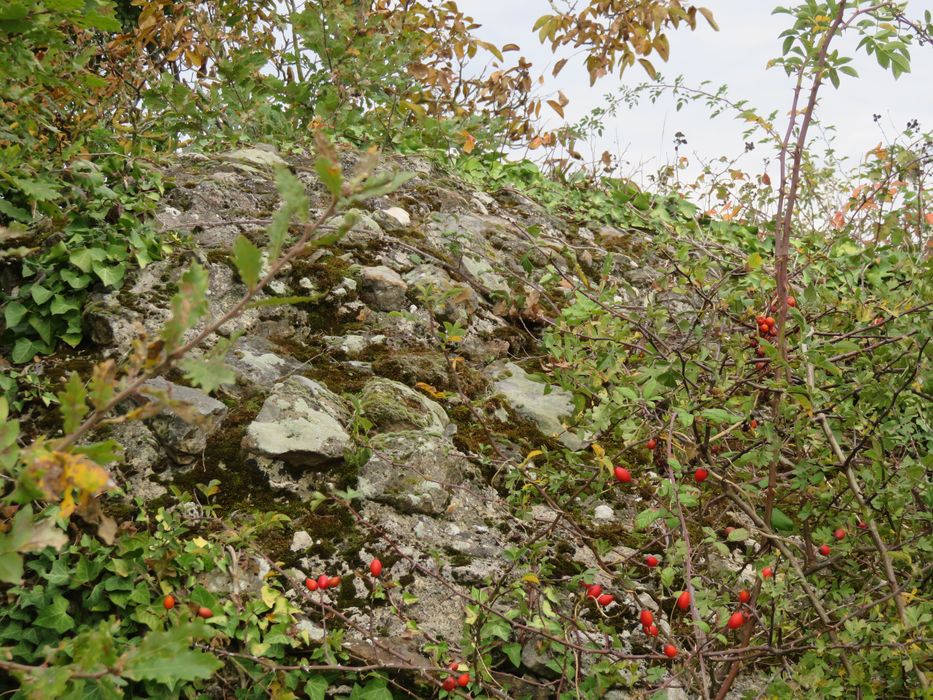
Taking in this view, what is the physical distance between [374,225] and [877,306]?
92.7 inches

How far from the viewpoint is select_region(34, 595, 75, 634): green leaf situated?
6.86ft

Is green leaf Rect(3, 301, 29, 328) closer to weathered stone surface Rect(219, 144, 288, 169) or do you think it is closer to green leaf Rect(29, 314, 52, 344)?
green leaf Rect(29, 314, 52, 344)

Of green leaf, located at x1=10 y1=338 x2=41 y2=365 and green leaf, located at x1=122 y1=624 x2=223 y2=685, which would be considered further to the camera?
green leaf, located at x1=10 y1=338 x2=41 y2=365

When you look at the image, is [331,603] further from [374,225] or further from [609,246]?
[609,246]

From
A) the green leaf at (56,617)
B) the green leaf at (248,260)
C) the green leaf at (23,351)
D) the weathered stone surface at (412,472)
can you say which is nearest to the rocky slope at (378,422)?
the weathered stone surface at (412,472)

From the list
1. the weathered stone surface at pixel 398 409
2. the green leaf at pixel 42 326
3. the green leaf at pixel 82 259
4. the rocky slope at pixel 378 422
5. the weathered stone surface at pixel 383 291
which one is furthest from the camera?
the weathered stone surface at pixel 383 291

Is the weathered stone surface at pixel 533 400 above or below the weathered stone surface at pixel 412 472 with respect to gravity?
above

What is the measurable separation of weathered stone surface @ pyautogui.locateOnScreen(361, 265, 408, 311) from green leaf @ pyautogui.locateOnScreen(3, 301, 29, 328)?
4.42 feet

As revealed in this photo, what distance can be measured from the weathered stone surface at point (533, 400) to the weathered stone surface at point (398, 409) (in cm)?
34

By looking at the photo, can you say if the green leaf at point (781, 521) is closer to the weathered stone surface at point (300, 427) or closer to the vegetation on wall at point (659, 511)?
the vegetation on wall at point (659, 511)

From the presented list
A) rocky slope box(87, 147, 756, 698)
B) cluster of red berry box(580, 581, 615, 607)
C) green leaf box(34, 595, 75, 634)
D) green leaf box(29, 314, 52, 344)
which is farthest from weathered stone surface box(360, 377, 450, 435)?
green leaf box(29, 314, 52, 344)

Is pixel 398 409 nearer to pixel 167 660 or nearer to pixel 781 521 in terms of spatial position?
pixel 781 521

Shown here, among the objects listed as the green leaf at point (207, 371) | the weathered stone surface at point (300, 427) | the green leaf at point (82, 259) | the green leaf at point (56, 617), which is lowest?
the green leaf at point (56, 617)

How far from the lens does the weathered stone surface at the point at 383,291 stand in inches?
137
